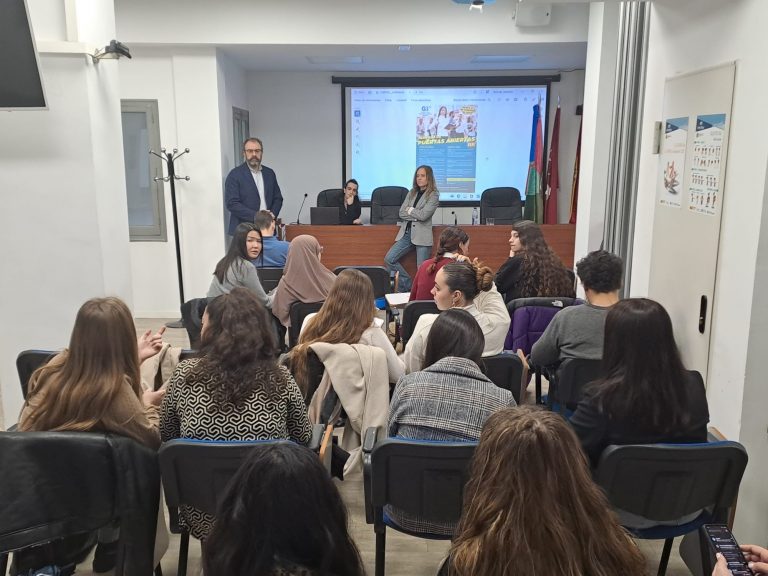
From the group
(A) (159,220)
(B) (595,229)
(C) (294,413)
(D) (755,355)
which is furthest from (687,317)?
(A) (159,220)

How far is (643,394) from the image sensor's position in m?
2.10

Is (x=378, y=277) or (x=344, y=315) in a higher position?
(x=344, y=315)

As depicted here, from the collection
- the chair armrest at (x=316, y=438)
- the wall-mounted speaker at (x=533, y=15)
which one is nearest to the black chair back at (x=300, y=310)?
the chair armrest at (x=316, y=438)

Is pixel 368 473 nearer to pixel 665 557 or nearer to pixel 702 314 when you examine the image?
pixel 665 557

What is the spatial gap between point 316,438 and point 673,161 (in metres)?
2.16

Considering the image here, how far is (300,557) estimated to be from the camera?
3.83 feet

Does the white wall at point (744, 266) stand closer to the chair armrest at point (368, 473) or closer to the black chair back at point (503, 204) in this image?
the chair armrest at point (368, 473)

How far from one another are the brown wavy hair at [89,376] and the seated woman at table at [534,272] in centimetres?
260

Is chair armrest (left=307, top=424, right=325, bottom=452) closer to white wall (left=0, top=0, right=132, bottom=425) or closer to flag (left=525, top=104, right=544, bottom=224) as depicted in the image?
white wall (left=0, top=0, right=132, bottom=425)

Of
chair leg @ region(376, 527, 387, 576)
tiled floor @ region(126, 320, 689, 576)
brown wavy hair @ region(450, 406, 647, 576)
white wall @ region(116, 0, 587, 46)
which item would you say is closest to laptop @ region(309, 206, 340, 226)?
white wall @ region(116, 0, 587, 46)

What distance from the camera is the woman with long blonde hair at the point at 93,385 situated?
81.0 inches

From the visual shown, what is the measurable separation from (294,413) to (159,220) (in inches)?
193

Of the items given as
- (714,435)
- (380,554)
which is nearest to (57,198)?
(380,554)

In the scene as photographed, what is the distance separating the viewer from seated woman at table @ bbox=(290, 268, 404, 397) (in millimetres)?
2919
